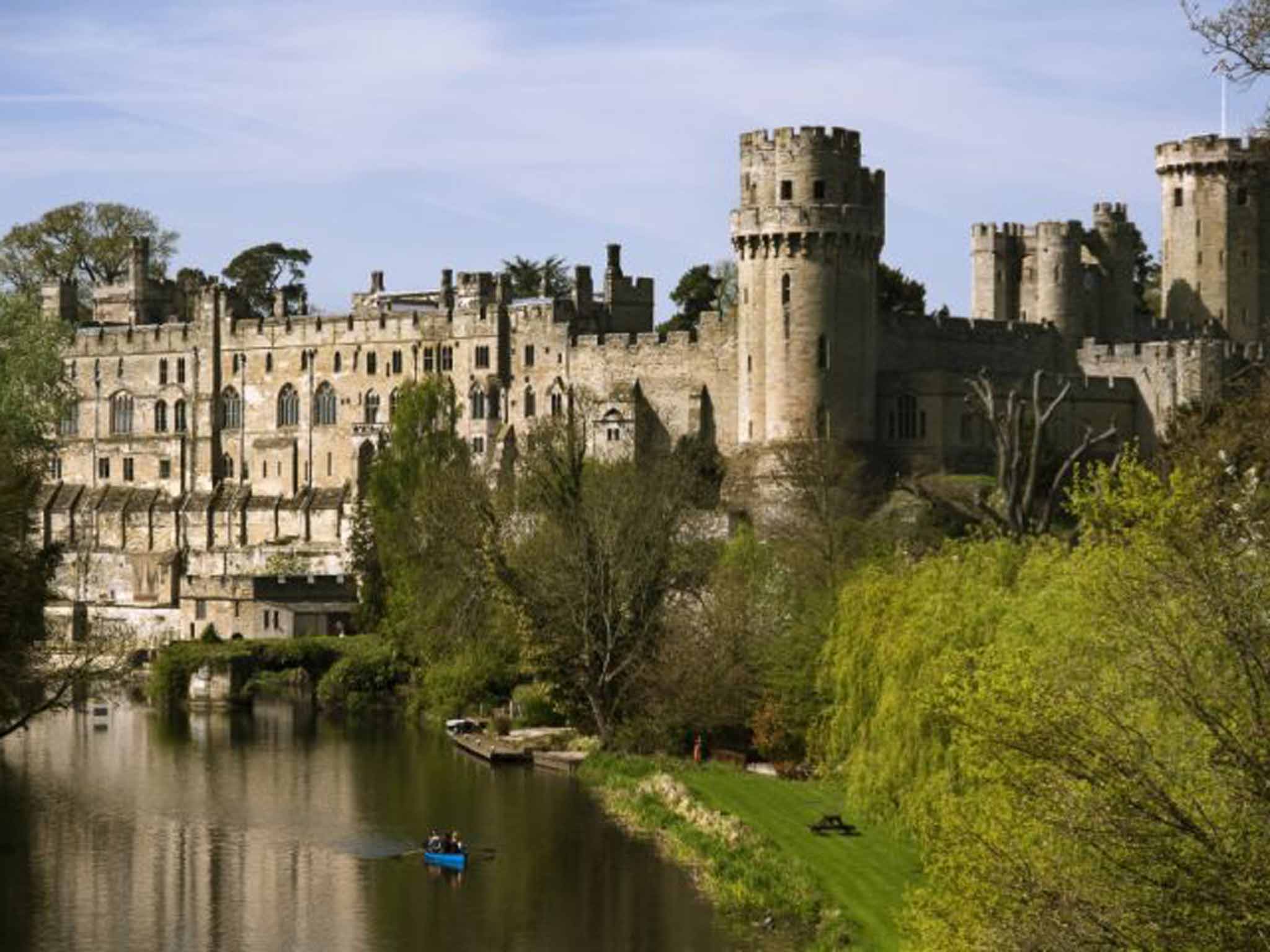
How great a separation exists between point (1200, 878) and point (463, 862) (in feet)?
72.2

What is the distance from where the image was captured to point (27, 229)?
108875 millimetres

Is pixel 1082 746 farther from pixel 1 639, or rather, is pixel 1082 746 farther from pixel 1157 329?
pixel 1157 329

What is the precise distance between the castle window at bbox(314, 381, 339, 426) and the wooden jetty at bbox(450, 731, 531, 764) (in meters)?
31.7

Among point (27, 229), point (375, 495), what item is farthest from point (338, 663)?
point (27, 229)

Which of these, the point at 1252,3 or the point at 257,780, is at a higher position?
the point at 1252,3

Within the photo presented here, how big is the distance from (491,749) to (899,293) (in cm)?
4036

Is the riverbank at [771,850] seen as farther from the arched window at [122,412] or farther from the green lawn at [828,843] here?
the arched window at [122,412]

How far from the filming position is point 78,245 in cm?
10956

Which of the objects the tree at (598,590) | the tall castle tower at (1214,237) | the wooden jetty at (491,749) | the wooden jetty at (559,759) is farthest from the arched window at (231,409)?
the wooden jetty at (559,759)

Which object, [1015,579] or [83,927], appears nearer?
[83,927]

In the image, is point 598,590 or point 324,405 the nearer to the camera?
point 598,590

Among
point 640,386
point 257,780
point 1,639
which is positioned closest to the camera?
point 1,639

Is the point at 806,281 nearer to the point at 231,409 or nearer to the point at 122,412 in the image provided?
the point at 231,409

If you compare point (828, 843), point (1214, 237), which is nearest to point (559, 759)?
point (828, 843)
